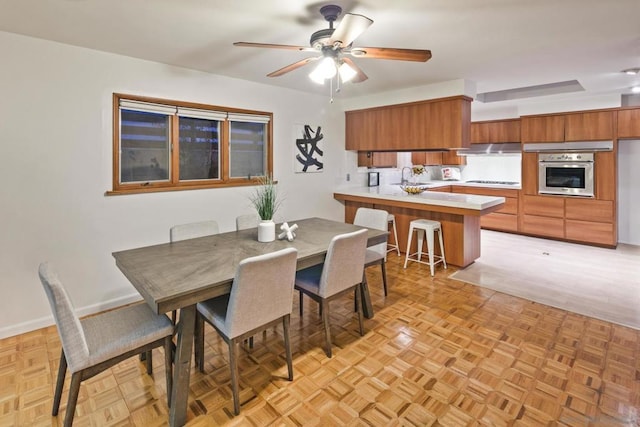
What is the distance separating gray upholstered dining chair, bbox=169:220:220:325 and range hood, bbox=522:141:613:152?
5381 mm

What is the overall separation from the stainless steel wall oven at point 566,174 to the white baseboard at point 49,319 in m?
6.15

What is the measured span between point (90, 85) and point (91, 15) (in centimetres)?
84

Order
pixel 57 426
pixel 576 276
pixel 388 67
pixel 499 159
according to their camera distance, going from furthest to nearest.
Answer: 1. pixel 499 159
2. pixel 576 276
3. pixel 388 67
4. pixel 57 426

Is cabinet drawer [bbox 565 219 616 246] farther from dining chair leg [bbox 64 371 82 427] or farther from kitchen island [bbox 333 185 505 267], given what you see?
dining chair leg [bbox 64 371 82 427]

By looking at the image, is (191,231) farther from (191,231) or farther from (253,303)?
(253,303)

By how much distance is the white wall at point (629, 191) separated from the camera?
16.8 feet

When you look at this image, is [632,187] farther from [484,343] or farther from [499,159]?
[484,343]

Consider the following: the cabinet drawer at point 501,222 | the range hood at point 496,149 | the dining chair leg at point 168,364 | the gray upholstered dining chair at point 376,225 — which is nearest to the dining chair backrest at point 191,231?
the dining chair leg at point 168,364

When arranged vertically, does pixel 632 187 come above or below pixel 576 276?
above

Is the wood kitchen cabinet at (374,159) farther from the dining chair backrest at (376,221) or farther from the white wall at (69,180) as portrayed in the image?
the white wall at (69,180)

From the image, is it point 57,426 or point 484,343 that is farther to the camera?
point 484,343

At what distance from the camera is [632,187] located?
5.18 meters

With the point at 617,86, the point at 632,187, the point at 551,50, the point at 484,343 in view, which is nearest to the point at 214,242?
the point at 484,343

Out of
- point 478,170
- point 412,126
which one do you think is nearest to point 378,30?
point 412,126
